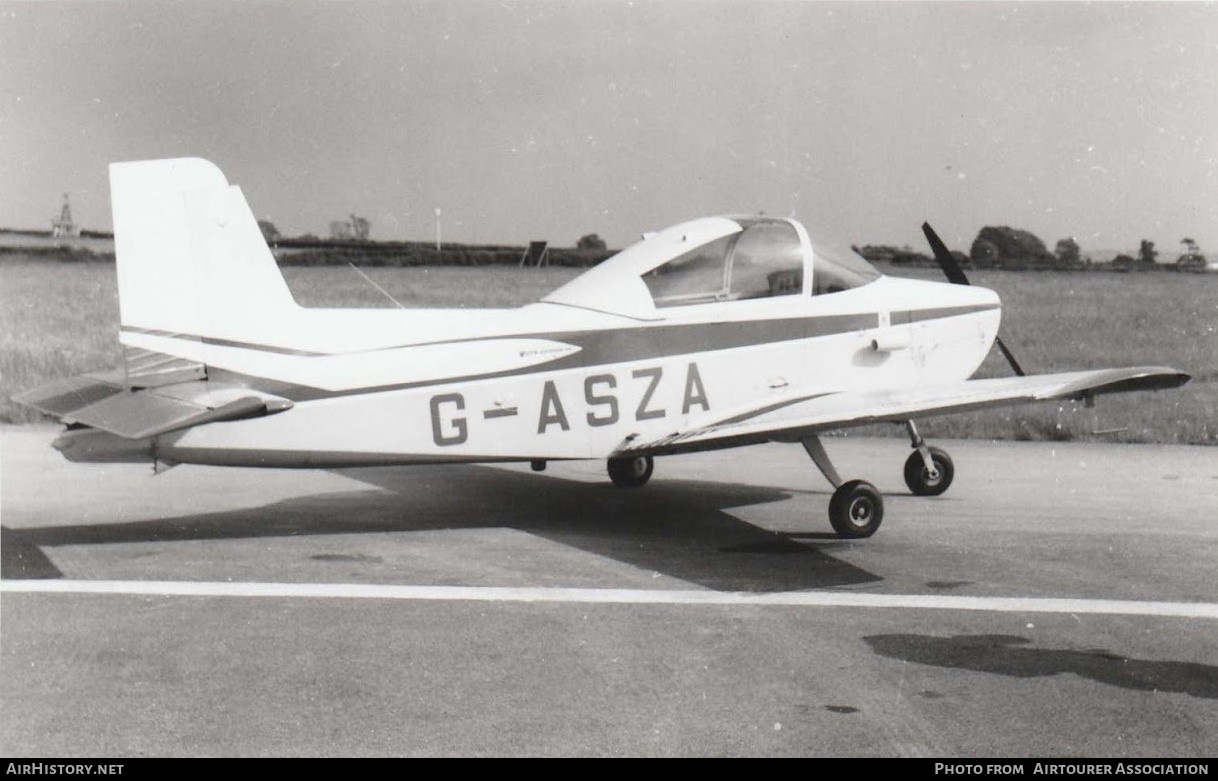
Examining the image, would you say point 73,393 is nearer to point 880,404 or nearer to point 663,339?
point 663,339

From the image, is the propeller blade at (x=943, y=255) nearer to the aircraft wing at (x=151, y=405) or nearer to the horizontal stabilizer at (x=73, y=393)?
the aircraft wing at (x=151, y=405)

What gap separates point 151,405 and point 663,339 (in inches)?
123

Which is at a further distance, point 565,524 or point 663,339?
point 565,524

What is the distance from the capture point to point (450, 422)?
752 centimetres

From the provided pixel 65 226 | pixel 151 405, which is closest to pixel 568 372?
pixel 151 405

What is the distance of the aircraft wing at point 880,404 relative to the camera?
7344 millimetres

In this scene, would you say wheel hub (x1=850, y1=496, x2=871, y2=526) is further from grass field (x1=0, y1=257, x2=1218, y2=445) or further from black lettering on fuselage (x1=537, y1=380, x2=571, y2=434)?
grass field (x1=0, y1=257, x2=1218, y2=445)

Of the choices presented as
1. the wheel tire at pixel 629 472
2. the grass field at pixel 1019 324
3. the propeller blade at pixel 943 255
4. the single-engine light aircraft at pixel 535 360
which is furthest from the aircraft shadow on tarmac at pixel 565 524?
the grass field at pixel 1019 324

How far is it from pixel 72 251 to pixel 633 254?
1334 centimetres

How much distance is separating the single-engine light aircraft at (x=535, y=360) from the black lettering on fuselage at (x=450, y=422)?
1 cm

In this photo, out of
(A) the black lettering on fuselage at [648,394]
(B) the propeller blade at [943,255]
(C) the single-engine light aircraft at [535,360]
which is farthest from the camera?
(B) the propeller blade at [943,255]

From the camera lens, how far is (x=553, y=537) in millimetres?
8023

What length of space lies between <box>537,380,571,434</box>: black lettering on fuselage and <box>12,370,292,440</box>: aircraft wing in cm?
155

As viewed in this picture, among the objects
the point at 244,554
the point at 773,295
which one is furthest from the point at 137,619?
the point at 773,295
